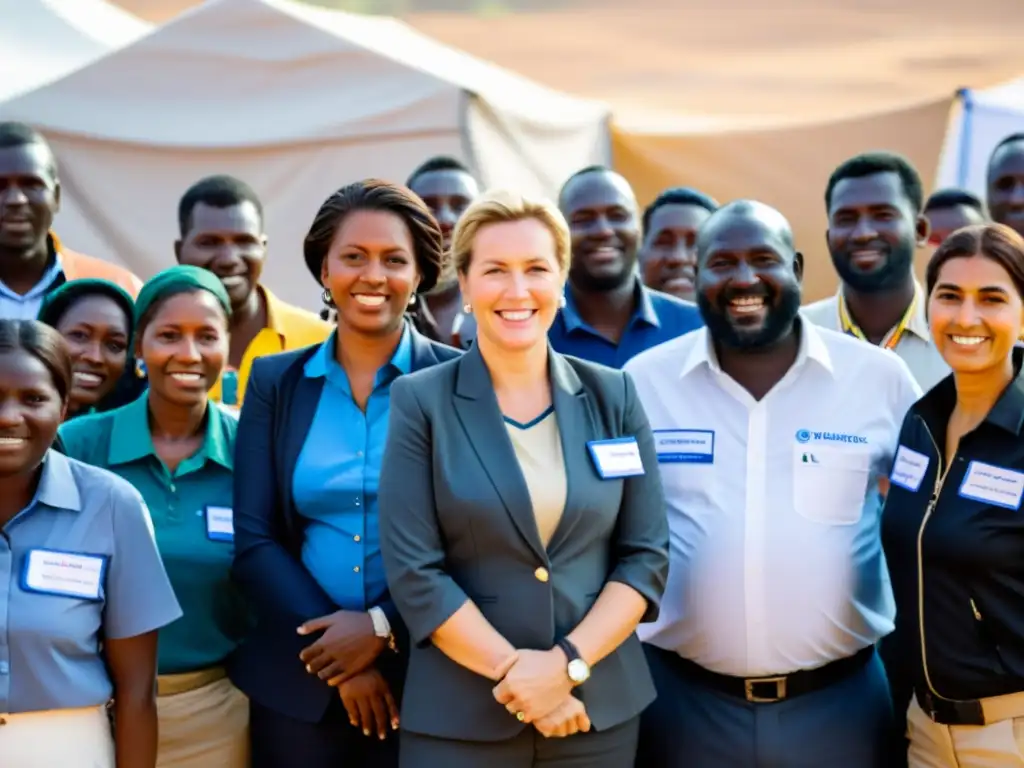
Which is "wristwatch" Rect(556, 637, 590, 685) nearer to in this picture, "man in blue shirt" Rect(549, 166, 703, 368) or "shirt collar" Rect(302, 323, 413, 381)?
"shirt collar" Rect(302, 323, 413, 381)

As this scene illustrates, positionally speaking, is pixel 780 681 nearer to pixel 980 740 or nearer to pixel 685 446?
pixel 980 740

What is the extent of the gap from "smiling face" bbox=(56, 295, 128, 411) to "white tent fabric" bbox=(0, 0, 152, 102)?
5.04 m

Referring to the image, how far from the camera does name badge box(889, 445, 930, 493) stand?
3.22 m

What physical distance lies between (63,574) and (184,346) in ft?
3.20

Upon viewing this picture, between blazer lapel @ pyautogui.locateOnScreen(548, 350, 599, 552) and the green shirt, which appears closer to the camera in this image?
blazer lapel @ pyautogui.locateOnScreen(548, 350, 599, 552)

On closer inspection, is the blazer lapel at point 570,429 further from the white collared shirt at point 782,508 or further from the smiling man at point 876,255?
the smiling man at point 876,255

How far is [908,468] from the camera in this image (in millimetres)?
3260

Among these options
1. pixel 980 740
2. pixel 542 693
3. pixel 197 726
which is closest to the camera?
pixel 542 693

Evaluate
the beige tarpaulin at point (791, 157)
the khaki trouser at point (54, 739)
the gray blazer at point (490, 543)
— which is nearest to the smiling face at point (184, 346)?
the gray blazer at point (490, 543)

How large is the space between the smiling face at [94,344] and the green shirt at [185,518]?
45 centimetres

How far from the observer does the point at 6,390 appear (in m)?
2.84

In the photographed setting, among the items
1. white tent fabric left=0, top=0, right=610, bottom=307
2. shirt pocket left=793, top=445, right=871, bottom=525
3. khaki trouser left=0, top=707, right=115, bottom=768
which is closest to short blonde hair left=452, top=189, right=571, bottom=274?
shirt pocket left=793, top=445, right=871, bottom=525

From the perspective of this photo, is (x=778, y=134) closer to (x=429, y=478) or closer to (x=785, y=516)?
(x=785, y=516)

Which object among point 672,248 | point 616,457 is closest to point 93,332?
point 616,457
